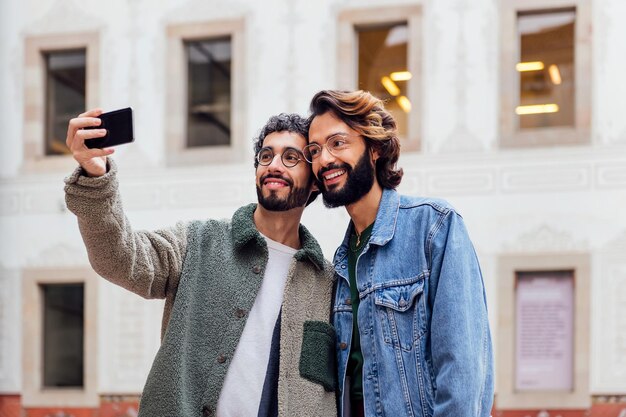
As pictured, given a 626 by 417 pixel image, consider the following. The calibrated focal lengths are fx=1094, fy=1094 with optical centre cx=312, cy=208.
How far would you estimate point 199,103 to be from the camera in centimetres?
1126

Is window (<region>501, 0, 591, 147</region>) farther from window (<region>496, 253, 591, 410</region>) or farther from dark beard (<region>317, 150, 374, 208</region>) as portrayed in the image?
dark beard (<region>317, 150, 374, 208</region>)

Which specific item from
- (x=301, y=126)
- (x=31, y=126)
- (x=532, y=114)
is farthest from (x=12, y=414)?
(x=301, y=126)

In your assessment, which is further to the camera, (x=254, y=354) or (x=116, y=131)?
(x=254, y=354)

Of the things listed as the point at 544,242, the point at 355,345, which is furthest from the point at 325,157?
the point at 544,242

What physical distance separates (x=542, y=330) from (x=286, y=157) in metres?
6.99

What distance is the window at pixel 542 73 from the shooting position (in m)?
10.2

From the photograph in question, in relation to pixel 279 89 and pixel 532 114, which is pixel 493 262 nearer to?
pixel 532 114

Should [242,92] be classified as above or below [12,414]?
above

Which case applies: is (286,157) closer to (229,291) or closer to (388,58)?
(229,291)

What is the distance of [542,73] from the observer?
10.3 m

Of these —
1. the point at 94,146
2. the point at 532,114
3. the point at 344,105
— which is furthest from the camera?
the point at 532,114

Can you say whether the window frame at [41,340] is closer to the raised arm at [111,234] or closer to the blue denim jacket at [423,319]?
the raised arm at [111,234]

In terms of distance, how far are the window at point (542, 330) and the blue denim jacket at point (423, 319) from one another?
6963 mm

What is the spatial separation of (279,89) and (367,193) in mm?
7558
